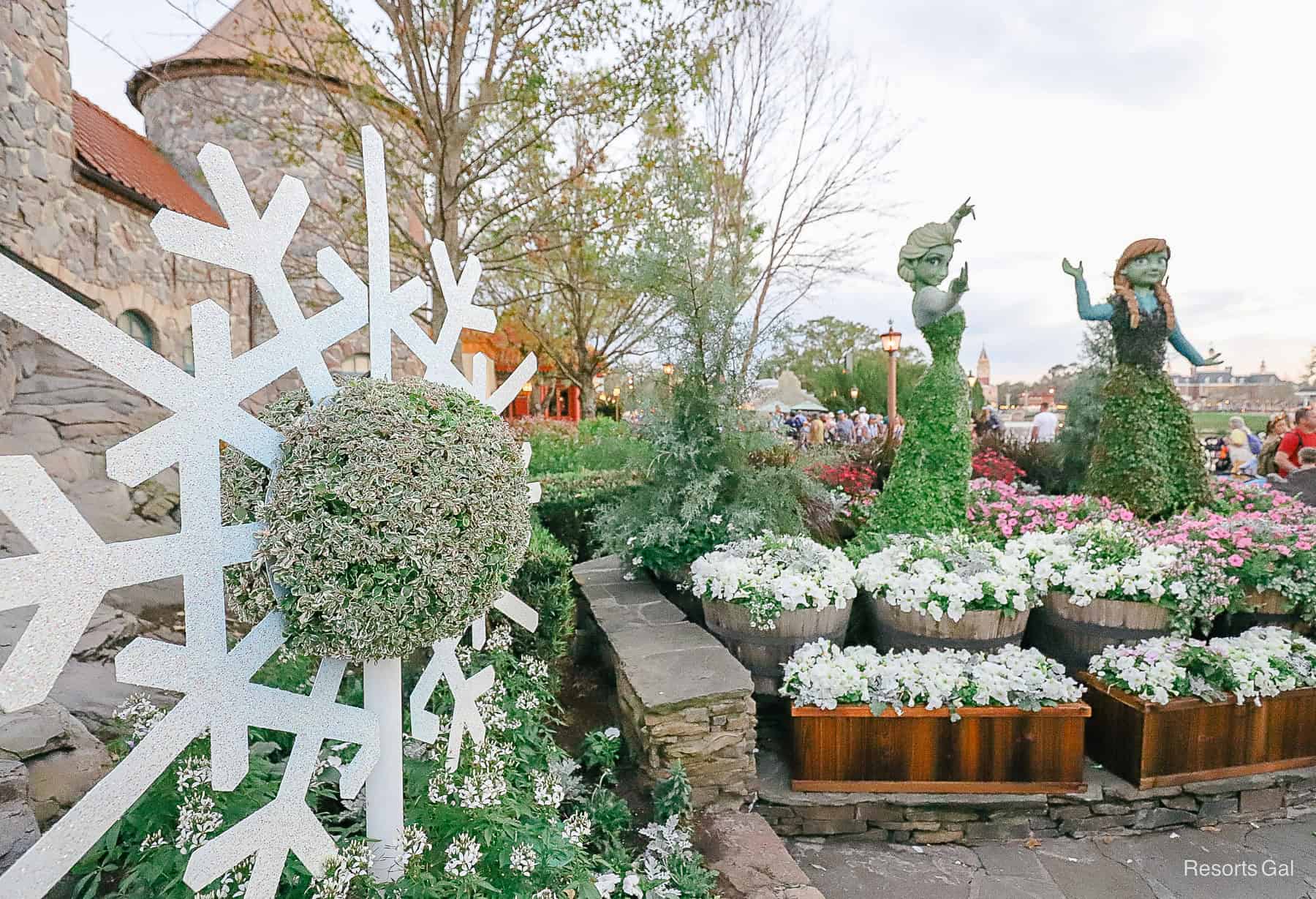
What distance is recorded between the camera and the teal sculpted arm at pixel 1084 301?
4699mm

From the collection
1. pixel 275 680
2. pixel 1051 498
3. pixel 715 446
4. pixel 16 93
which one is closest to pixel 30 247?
pixel 16 93

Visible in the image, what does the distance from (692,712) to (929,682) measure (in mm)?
1104

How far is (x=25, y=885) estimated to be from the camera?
1.19 metres

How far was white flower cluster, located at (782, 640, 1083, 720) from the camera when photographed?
2.95 metres

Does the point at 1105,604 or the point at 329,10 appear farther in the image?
the point at 329,10

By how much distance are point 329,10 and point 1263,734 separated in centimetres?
782

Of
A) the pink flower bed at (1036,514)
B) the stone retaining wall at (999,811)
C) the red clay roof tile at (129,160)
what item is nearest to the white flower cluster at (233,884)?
the stone retaining wall at (999,811)

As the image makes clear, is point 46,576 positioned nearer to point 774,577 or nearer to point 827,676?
point 827,676

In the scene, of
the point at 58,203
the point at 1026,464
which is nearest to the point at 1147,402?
the point at 1026,464

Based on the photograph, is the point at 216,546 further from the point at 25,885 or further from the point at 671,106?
the point at 671,106

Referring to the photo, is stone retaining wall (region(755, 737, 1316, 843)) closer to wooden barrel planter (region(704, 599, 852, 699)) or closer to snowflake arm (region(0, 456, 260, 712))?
wooden barrel planter (region(704, 599, 852, 699))

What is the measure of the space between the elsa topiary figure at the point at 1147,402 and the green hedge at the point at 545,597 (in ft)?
13.4

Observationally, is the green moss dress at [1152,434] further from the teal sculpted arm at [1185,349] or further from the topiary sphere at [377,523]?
the topiary sphere at [377,523]

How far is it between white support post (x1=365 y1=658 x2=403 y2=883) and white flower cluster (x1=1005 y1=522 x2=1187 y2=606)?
3097mm
